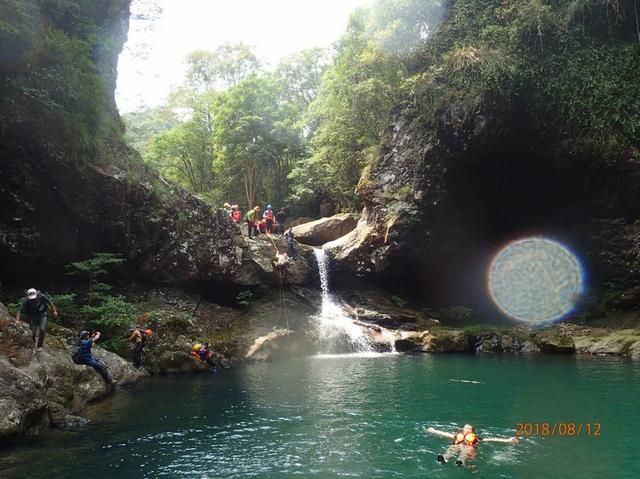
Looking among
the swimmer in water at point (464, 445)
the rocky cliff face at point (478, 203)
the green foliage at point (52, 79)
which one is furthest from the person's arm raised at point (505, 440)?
the green foliage at point (52, 79)

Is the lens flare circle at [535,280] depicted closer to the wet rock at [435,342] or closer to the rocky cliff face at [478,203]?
the rocky cliff face at [478,203]

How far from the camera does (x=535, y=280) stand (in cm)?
2716

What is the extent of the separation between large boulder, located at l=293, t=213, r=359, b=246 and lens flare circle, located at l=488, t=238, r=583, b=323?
29.4ft

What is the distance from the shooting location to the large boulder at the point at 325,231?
97.6ft

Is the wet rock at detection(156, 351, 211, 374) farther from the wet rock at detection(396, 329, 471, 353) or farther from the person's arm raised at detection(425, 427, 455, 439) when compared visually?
the person's arm raised at detection(425, 427, 455, 439)

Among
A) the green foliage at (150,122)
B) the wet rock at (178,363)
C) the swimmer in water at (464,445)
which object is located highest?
the green foliage at (150,122)

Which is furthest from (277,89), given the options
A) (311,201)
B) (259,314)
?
(259,314)

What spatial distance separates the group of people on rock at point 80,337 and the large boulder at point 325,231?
14018 millimetres

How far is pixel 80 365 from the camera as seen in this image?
12.3 metres

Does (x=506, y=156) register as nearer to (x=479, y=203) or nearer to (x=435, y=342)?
(x=479, y=203)

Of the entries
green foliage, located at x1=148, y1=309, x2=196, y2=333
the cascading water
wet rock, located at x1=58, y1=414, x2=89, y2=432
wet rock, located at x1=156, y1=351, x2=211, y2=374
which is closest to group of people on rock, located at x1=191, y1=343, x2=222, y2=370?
wet rock, located at x1=156, y1=351, x2=211, y2=374

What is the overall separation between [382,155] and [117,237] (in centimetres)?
1426

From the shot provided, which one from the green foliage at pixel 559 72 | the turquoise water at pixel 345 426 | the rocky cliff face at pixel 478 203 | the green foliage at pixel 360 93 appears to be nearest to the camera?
the turquoise water at pixel 345 426

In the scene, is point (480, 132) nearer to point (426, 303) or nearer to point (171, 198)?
point (426, 303)
